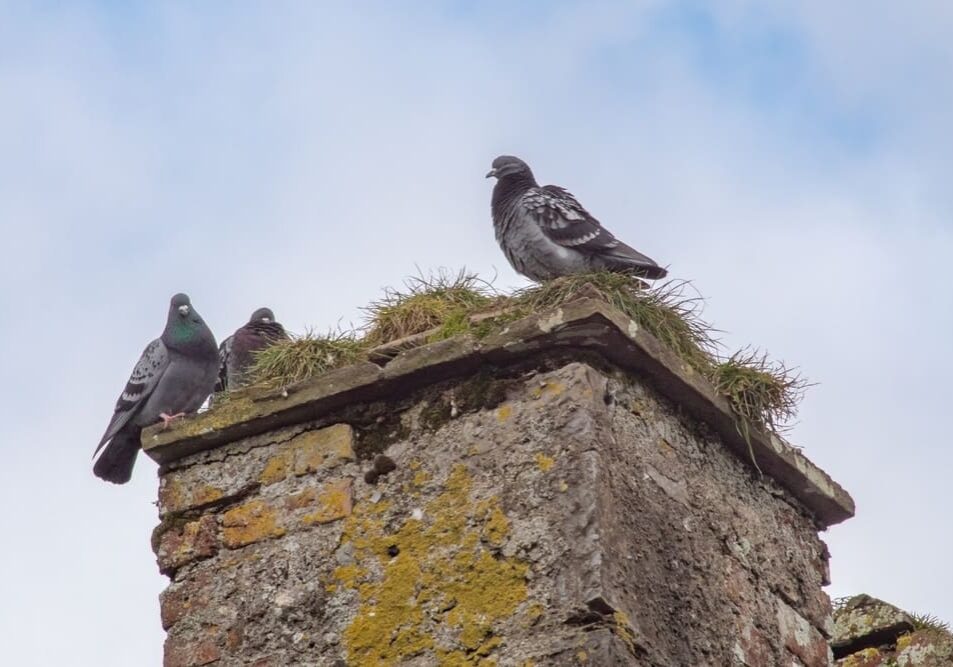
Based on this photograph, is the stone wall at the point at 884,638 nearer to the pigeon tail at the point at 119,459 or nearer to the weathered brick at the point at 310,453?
the weathered brick at the point at 310,453

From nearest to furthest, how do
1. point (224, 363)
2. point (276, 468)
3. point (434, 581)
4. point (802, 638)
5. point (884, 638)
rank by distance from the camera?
point (434, 581), point (276, 468), point (802, 638), point (884, 638), point (224, 363)

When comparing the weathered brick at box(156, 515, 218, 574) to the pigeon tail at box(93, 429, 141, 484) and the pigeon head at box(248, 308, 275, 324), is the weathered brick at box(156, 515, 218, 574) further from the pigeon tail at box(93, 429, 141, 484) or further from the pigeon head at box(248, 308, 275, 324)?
the pigeon head at box(248, 308, 275, 324)

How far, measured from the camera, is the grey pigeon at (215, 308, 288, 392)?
26.3ft

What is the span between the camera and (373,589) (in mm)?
5852

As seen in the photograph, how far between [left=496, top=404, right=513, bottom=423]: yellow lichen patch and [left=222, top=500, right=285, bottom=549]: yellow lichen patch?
0.84m

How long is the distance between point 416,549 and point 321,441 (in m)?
0.65

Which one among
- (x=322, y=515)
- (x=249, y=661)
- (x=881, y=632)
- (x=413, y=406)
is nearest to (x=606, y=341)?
(x=413, y=406)

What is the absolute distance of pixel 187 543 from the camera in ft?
20.7

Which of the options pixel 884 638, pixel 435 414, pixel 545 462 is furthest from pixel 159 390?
pixel 884 638

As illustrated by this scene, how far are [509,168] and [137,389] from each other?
2.27 metres

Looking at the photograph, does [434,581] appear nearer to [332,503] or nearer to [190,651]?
[332,503]

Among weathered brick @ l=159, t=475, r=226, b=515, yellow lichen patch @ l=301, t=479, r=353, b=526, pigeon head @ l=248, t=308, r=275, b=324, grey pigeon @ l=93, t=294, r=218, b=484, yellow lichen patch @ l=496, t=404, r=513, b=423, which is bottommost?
yellow lichen patch @ l=301, t=479, r=353, b=526

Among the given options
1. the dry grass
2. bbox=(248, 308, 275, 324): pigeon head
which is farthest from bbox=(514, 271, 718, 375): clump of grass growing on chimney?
bbox=(248, 308, 275, 324): pigeon head

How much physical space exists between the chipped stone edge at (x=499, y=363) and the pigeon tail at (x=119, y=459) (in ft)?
3.21
